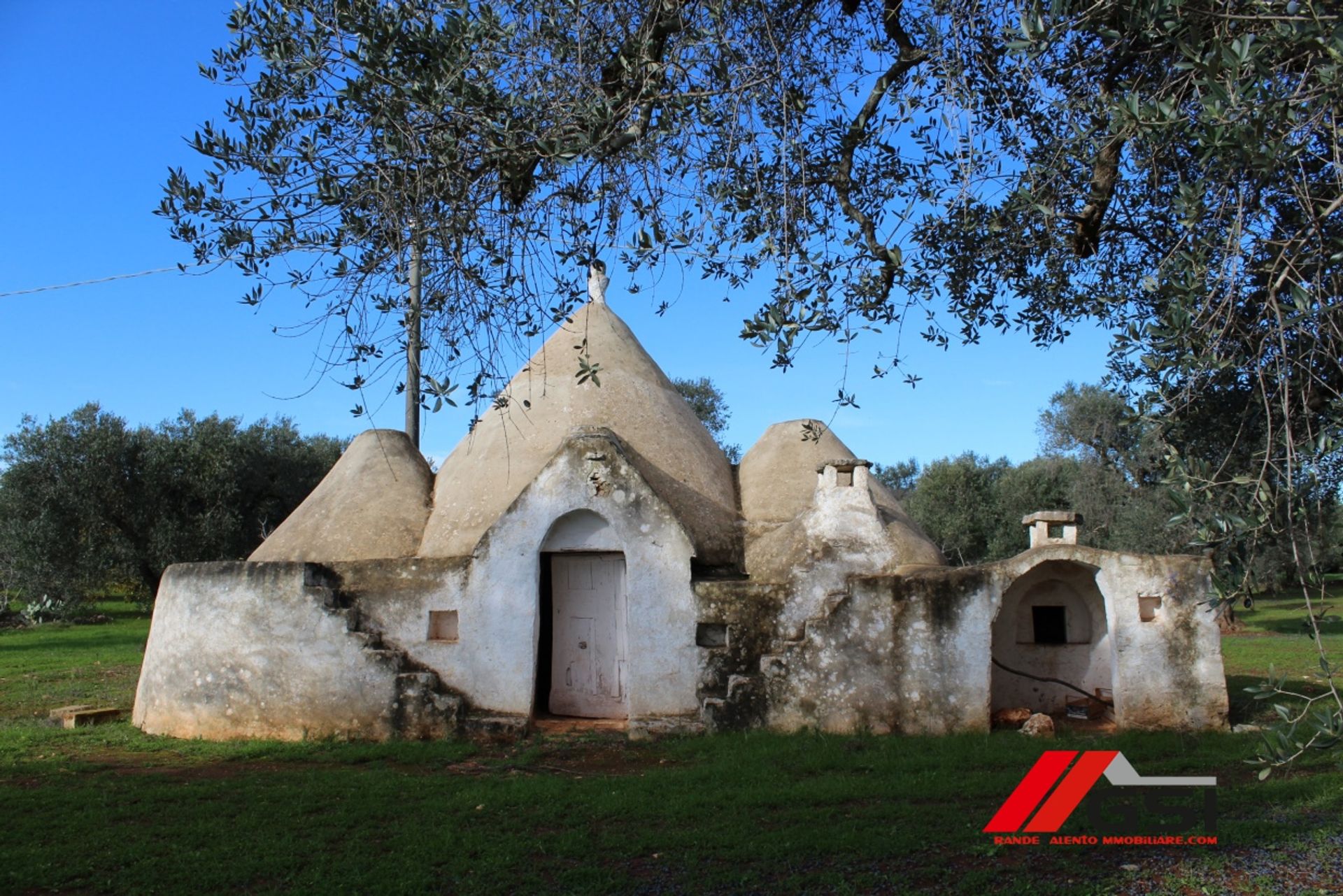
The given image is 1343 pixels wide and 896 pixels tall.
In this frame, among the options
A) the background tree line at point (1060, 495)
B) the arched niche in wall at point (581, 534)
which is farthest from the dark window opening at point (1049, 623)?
the background tree line at point (1060, 495)

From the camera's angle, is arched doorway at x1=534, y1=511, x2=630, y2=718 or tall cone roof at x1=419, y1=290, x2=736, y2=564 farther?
tall cone roof at x1=419, y1=290, x2=736, y2=564

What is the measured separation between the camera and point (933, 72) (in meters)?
5.91

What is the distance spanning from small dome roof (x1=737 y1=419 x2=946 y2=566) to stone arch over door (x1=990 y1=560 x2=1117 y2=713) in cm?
109

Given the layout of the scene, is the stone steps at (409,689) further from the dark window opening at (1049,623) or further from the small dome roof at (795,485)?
the dark window opening at (1049,623)

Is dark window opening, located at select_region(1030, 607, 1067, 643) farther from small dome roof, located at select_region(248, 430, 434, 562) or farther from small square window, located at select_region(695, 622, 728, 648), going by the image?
small dome roof, located at select_region(248, 430, 434, 562)

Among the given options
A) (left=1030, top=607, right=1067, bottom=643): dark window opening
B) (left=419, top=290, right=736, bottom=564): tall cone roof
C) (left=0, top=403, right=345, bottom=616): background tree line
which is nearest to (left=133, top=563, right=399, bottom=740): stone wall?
(left=419, top=290, right=736, bottom=564): tall cone roof

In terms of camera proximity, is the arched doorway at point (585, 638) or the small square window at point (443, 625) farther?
the arched doorway at point (585, 638)

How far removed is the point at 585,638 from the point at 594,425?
8.19ft

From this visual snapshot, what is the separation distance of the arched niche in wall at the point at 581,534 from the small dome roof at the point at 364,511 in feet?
6.30

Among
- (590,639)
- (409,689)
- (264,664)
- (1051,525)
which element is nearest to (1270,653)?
(1051,525)

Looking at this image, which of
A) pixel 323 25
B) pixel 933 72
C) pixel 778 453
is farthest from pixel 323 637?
pixel 933 72

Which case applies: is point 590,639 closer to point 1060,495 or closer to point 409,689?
point 409,689

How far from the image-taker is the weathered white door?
1128 centimetres

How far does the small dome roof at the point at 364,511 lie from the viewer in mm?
11867
